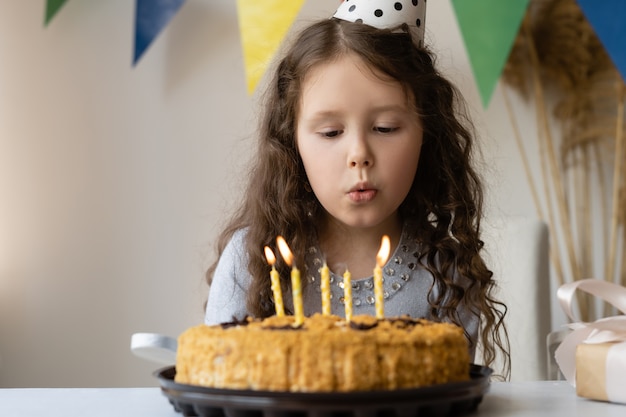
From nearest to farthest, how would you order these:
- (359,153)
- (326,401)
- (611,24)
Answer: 1. (326,401)
2. (359,153)
3. (611,24)

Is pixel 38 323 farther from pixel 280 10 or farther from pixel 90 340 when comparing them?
pixel 280 10

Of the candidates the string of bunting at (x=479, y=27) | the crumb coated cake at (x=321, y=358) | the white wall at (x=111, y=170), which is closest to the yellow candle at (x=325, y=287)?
the crumb coated cake at (x=321, y=358)

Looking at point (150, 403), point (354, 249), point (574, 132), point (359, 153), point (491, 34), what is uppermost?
point (491, 34)

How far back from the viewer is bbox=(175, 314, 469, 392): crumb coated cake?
22.0 inches

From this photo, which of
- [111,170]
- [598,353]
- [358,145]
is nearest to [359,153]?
[358,145]

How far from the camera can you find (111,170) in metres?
2.31

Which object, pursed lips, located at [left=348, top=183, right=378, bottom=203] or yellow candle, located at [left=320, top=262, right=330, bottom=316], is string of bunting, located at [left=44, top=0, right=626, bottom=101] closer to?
pursed lips, located at [left=348, top=183, right=378, bottom=203]

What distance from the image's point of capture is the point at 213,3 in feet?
7.76

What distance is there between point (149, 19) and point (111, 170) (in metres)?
0.42

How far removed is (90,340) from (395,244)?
136 centimetres

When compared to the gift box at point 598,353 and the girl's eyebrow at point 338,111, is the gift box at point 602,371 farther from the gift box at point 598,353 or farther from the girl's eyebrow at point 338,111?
the girl's eyebrow at point 338,111

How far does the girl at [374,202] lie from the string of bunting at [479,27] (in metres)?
1.14

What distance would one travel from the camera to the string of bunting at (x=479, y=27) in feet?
7.73

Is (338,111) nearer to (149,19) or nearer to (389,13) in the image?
(389,13)
